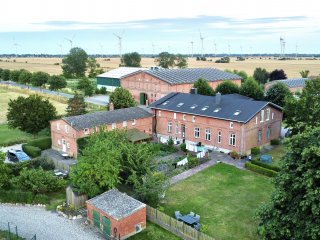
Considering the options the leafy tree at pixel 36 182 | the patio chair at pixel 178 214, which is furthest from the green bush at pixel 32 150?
the patio chair at pixel 178 214

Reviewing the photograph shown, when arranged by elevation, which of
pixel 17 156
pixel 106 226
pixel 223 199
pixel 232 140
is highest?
pixel 232 140

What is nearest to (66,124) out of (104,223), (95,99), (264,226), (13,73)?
(104,223)

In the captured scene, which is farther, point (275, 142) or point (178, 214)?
point (275, 142)

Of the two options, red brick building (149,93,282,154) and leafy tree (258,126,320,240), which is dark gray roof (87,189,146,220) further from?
red brick building (149,93,282,154)

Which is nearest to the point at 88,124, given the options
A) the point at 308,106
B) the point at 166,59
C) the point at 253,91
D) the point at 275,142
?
the point at 275,142

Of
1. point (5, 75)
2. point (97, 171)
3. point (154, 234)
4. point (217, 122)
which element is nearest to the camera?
point (154, 234)

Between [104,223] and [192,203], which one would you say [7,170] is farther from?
[192,203]

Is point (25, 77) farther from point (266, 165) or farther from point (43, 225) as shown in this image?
point (266, 165)
